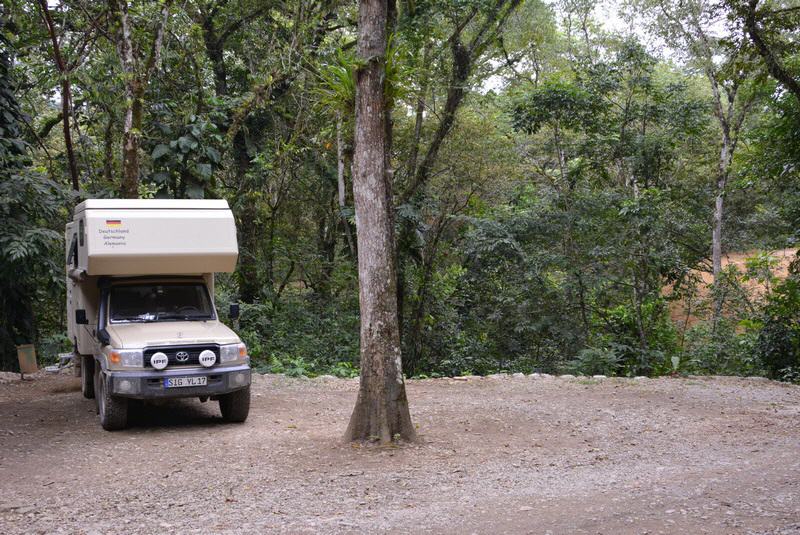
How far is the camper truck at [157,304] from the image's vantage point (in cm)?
823

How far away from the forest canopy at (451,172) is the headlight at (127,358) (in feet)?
15.6

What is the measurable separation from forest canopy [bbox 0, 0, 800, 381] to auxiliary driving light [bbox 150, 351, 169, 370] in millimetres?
4914

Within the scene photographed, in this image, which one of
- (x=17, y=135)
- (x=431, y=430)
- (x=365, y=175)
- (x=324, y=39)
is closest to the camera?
(x=365, y=175)

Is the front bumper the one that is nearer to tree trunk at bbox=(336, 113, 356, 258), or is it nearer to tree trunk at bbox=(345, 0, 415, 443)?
tree trunk at bbox=(345, 0, 415, 443)

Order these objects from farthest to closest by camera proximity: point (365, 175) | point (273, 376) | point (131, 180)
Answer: point (273, 376)
point (131, 180)
point (365, 175)

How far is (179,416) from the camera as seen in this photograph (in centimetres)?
962

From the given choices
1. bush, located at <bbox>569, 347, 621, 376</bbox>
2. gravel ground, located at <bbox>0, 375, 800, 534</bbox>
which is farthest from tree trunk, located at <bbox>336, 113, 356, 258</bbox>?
gravel ground, located at <bbox>0, 375, 800, 534</bbox>

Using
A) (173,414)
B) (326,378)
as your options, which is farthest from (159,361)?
(326,378)

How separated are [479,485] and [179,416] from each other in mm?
4967

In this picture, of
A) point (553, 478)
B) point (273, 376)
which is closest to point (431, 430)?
point (553, 478)

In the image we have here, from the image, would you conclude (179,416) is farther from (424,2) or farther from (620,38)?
(620,38)

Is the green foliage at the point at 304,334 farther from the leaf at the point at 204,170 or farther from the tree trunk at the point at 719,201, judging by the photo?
the tree trunk at the point at 719,201

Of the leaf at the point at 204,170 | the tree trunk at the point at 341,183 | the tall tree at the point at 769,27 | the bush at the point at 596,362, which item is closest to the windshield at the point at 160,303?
the leaf at the point at 204,170

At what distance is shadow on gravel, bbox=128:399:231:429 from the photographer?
9055mm
